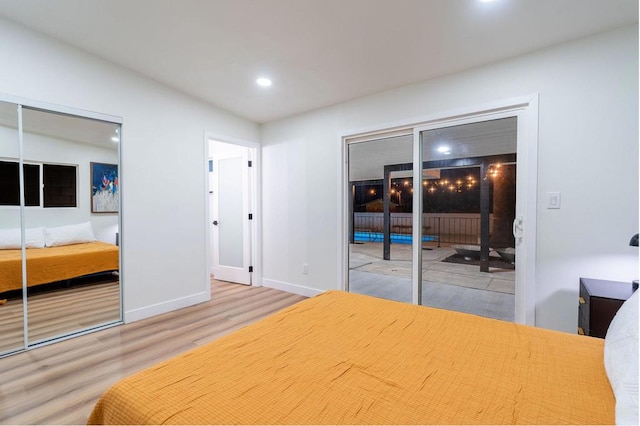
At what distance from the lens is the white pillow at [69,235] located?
2.49 meters

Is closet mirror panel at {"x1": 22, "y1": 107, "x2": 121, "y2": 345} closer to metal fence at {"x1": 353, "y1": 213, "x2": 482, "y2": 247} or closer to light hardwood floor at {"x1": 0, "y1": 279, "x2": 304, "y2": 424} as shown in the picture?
light hardwood floor at {"x1": 0, "y1": 279, "x2": 304, "y2": 424}

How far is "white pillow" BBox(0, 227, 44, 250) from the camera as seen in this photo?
88.1 inches

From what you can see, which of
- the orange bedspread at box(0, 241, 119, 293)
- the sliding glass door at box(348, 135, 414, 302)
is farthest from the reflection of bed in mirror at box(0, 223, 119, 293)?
the sliding glass door at box(348, 135, 414, 302)

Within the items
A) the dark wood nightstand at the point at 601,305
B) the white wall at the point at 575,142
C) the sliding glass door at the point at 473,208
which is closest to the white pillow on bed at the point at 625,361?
the dark wood nightstand at the point at 601,305

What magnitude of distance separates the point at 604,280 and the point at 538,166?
95cm

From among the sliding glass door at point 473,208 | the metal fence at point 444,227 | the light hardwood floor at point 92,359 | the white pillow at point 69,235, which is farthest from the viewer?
the metal fence at point 444,227

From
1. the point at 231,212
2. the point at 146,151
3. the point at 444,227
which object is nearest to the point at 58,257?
the point at 146,151

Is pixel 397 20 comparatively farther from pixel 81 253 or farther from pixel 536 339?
pixel 81 253

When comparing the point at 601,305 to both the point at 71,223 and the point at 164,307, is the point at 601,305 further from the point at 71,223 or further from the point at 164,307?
the point at 71,223

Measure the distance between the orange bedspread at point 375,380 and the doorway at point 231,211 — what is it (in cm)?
314

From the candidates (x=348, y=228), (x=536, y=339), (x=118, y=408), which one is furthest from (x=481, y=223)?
(x=118, y=408)

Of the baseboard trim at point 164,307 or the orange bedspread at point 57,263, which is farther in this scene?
the baseboard trim at point 164,307

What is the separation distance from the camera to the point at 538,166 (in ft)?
7.70

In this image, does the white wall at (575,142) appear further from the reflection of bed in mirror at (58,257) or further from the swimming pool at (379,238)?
the reflection of bed in mirror at (58,257)
